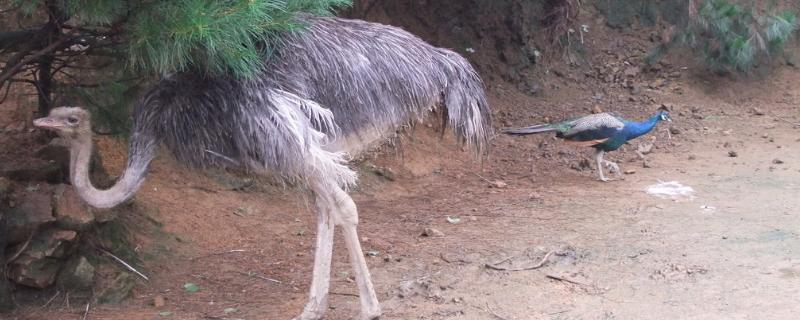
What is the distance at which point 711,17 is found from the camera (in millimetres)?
7758

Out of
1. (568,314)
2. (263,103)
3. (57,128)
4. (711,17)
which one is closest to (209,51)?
(263,103)

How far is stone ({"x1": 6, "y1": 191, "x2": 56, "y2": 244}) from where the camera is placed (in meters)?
4.00

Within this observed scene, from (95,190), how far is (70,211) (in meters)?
0.65

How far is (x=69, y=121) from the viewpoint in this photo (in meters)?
3.65

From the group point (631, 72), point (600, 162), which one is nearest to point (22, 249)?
point (600, 162)

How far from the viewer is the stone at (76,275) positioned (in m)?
4.14

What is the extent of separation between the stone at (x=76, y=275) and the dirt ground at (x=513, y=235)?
2.8 inches

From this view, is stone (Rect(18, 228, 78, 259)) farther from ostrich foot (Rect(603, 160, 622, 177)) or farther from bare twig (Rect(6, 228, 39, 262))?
ostrich foot (Rect(603, 160, 622, 177))

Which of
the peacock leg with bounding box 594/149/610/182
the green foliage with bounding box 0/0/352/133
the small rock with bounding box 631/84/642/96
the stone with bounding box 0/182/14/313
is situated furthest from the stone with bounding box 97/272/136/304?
the small rock with bounding box 631/84/642/96

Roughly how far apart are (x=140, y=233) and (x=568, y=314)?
7.58ft

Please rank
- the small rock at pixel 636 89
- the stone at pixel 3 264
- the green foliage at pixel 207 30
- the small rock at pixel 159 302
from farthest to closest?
the small rock at pixel 636 89 → the small rock at pixel 159 302 → the stone at pixel 3 264 → the green foliage at pixel 207 30

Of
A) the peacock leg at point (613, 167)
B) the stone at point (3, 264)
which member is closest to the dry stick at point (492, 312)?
the stone at point (3, 264)

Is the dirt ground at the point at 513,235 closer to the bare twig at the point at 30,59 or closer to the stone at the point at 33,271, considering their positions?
the stone at the point at 33,271

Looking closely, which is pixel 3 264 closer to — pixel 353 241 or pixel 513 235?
pixel 353 241
